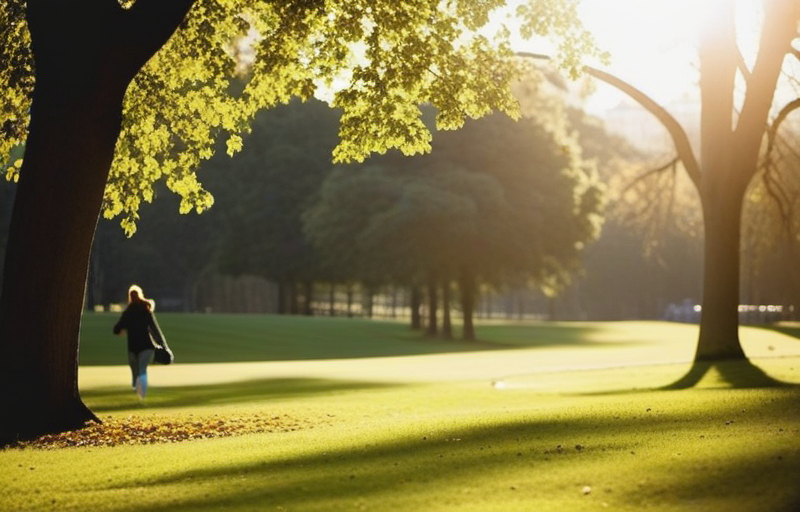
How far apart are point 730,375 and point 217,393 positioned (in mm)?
10780

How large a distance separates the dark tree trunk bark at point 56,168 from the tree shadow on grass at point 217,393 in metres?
4.88

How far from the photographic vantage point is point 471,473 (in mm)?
11023

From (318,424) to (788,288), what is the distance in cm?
5660

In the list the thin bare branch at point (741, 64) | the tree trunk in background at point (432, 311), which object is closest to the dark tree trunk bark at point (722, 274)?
the thin bare branch at point (741, 64)

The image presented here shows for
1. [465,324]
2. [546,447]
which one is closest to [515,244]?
[465,324]

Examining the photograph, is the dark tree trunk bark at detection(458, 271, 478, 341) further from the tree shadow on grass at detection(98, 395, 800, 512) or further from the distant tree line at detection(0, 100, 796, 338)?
the tree shadow on grass at detection(98, 395, 800, 512)

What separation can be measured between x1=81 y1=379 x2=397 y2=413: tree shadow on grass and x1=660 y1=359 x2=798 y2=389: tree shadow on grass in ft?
23.5

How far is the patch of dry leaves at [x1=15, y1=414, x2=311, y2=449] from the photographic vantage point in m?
15.6

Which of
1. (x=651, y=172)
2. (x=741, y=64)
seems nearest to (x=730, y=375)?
(x=741, y=64)

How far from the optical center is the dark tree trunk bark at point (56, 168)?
52.7ft

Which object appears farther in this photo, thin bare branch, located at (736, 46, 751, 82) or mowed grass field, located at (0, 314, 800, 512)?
thin bare branch, located at (736, 46, 751, 82)

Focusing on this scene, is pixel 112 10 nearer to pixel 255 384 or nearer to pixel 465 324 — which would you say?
pixel 255 384

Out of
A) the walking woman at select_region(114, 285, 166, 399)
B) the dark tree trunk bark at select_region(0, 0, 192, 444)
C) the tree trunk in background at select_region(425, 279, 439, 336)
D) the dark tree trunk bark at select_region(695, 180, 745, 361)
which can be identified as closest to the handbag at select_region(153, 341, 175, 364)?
the walking woman at select_region(114, 285, 166, 399)

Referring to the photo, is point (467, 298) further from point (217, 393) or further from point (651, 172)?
point (217, 393)
